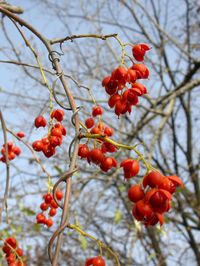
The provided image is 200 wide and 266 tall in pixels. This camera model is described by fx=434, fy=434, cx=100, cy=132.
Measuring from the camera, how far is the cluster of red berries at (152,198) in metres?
0.86

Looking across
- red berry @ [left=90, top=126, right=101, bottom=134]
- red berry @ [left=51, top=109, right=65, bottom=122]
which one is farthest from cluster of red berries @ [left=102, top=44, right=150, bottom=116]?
red berry @ [left=51, top=109, right=65, bottom=122]

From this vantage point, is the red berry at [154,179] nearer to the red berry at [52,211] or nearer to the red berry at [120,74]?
the red berry at [120,74]

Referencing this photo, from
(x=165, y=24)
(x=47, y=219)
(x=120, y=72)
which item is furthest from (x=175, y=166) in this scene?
(x=120, y=72)

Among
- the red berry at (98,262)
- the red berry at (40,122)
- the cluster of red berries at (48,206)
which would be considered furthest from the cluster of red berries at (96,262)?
the cluster of red berries at (48,206)

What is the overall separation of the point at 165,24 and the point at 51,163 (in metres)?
3.06

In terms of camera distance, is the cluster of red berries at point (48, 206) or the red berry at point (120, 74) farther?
the cluster of red berries at point (48, 206)

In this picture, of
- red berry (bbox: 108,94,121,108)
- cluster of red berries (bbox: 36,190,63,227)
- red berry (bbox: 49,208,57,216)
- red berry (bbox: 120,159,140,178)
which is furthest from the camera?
red berry (bbox: 49,208,57,216)

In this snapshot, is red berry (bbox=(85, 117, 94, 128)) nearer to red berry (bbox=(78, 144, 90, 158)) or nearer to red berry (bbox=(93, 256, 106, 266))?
red berry (bbox=(78, 144, 90, 158))

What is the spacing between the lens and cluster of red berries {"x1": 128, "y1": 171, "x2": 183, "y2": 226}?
0.86 m

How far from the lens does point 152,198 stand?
86 cm

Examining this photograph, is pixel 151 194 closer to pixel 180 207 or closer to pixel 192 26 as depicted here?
pixel 180 207

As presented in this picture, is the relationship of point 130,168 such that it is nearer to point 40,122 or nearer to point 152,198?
point 152,198

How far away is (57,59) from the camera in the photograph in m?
1.17

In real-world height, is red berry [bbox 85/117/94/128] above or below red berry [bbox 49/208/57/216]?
below
